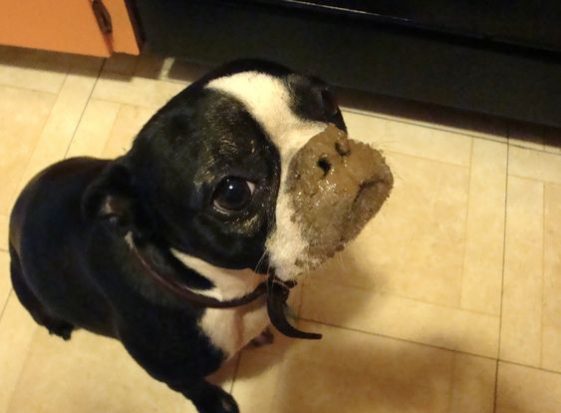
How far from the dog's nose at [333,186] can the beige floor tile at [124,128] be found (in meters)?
0.97

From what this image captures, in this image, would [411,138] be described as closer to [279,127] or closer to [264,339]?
[264,339]

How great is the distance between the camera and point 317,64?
5.54 ft

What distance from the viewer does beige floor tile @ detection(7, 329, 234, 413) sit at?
1479 mm

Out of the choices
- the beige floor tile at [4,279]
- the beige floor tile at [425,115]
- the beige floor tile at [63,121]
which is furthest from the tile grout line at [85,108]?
the beige floor tile at [425,115]

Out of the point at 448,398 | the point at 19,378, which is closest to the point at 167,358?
the point at 19,378

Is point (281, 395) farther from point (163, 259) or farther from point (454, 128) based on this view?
point (454, 128)

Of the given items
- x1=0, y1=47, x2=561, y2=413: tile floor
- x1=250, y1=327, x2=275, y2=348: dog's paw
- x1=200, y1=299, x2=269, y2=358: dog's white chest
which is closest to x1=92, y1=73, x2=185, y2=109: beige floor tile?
x1=0, y1=47, x2=561, y2=413: tile floor

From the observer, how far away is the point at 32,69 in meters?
1.92

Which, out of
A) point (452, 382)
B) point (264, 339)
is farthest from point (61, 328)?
point (452, 382)

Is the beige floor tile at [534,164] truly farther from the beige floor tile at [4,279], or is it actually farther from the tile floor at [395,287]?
the beige floor tile at [4,279]

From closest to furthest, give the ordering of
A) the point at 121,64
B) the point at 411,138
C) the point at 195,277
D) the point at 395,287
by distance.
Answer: the point at 195,277
the point at 395,287
the point at 411,138
the point at 121,64

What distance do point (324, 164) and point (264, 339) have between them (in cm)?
73

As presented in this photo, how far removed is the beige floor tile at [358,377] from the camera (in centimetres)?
147

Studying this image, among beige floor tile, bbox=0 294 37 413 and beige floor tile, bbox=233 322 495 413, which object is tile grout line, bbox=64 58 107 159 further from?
beige floor tile, bbox=233 322 495 413
